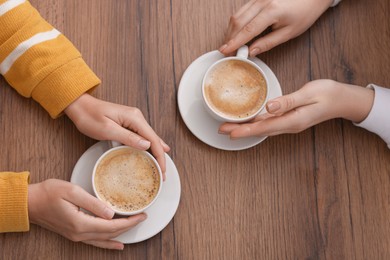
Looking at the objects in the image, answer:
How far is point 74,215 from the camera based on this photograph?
40.9 inches

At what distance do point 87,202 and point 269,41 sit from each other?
54 centimetres

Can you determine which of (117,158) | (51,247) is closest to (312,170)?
(117,158)

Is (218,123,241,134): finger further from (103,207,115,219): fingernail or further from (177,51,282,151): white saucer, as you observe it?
(103,207,115,219): fingernail

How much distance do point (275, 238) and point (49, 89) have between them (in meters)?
0.60

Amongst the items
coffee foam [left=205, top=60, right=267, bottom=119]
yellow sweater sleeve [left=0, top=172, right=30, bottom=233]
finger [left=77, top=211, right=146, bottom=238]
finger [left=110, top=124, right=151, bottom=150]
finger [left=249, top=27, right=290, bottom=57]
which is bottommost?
yellow sweater sleeve [left=0, top=172, right=30, bottom=233]

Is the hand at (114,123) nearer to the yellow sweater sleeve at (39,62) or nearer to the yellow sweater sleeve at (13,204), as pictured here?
the yellow sweater sleeve at (39,62)

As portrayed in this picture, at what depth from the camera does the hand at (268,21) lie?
1.16 m

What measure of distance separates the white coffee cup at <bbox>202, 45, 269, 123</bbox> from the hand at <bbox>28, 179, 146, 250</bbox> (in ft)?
0.95

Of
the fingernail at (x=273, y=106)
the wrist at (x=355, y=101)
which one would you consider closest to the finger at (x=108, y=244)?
the fingernail at (x=273, y=106)

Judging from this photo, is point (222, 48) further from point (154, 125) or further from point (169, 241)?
point (169, 241)

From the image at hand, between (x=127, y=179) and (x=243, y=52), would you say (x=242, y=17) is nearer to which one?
(x=243, y=52)

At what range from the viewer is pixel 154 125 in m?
1.18

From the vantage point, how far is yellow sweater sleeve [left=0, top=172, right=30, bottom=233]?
42.0 inches

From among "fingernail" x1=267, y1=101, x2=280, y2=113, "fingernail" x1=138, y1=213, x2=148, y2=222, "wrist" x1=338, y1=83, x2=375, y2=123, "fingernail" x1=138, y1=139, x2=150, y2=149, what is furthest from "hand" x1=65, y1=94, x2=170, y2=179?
"wrist" x1=338, y1=83, x2=375, y2=123
